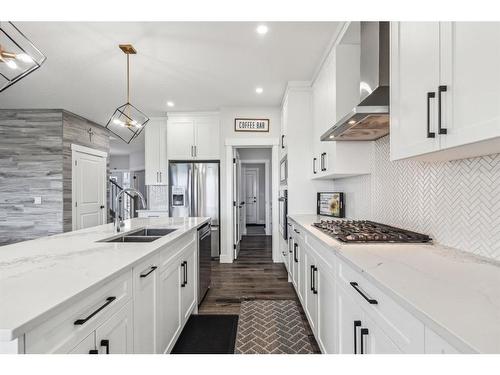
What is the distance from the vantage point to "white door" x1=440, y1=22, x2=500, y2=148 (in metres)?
0.88

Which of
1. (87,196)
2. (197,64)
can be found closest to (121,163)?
(87,196)

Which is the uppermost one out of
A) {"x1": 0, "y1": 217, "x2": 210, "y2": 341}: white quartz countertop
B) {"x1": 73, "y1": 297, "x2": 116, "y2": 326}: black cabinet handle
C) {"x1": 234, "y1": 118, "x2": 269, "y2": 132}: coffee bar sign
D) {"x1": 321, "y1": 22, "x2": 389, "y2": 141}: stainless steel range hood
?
{"x1": 234, "y1": 118, "x2": 269, "y2": 132}: coffee bar sign

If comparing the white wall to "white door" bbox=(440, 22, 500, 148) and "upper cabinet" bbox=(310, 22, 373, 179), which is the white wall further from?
"white door" bbox=(440, 22, 500, 148)

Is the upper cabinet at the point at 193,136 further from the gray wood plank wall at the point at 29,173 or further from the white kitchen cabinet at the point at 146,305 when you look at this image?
the white kitchen cabinet at the point at 146,305

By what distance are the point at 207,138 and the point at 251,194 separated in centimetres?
492

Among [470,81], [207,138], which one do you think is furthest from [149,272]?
[207,138]

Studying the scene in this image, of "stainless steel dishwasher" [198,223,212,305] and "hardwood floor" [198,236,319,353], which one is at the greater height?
"stainless steel dishwasher" [198,223,212,305]

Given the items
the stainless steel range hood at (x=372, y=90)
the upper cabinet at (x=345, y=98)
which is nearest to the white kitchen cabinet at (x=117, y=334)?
the stainless steel range hood at (x=372, y=90)

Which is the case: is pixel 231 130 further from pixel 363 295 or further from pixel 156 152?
pixel 363 295

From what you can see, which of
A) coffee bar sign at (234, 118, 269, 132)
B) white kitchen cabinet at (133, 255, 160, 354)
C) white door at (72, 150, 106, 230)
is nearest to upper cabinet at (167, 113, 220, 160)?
coffee bar sign at (234, 118, 269, 132)

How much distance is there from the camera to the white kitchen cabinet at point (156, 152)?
537cm

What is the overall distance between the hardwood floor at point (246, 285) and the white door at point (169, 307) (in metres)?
0.79

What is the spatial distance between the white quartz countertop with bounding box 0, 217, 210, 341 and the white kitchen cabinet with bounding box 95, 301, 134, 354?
192 mm

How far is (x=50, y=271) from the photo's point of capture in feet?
3.70
